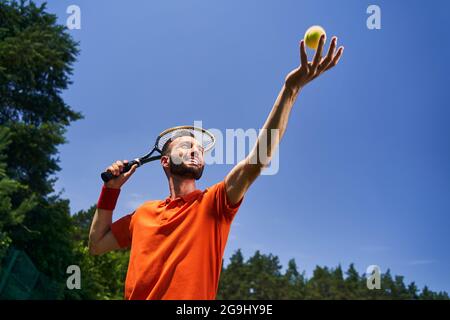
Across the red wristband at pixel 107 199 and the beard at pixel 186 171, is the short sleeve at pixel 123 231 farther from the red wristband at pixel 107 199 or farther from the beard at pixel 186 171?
the beard at pixel 186 171

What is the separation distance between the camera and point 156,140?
5051 mm

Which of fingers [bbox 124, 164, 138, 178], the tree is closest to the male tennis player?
fingers [bbox 124, 164, 138, 178]

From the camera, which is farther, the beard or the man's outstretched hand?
the beard

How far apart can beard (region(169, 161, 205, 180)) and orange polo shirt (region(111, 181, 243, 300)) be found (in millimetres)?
300

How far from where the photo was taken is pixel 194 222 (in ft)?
11.3

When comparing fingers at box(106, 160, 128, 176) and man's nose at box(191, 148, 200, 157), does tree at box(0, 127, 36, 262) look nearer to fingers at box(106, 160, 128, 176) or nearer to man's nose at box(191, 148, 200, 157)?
fingers at box(106, 160, 128, 176)

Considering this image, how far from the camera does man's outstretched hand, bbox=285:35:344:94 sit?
3070 millimetres

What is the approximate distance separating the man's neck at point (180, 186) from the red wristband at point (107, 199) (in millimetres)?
553

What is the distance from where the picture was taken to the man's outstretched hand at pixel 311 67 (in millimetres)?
3070

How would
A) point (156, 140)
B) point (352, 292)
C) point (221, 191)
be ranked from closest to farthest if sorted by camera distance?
point (221, 191) < point (156, 140) < point (352, 292)

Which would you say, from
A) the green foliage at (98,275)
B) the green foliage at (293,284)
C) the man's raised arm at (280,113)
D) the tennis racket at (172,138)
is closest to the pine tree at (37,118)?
the green foliage at (98,275)
